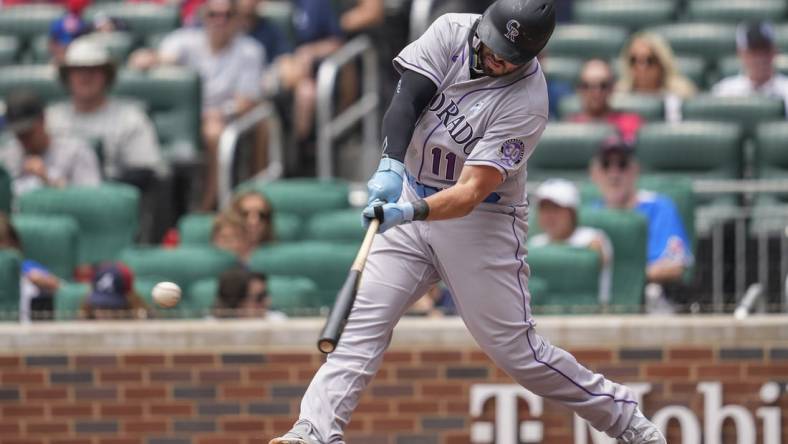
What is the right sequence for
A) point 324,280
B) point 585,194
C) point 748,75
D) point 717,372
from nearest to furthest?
point 717,372
point 324,280
point 585,194
point 748,75

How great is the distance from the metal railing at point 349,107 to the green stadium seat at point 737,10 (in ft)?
7.52

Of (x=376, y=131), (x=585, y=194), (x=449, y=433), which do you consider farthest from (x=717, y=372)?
(x=376, y=131)

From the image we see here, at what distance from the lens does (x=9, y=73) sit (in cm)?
1127

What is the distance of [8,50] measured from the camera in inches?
484

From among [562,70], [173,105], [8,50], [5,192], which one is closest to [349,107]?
[173,105]

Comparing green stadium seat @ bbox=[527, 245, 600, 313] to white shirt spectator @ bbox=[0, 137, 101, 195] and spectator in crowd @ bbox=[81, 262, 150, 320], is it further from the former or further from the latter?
white shirt spectator @ bbox=[0, 137, 101, 195]

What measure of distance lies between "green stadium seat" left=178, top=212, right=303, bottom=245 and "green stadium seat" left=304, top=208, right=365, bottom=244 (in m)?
0.15

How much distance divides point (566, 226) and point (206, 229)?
1989mm

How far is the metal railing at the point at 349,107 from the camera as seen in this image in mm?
10750

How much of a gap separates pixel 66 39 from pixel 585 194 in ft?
14.5

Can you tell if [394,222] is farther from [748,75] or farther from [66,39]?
[66,39]

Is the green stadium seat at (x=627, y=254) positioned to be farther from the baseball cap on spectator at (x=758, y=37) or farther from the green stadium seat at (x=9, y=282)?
the green stadium seat at (x=9, y=282)

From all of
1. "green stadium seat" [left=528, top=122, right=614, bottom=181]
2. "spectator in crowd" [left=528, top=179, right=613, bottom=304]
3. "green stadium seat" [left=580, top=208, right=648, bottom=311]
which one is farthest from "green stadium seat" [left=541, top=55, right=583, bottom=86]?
"green stadium seat" [left=580, top=208, right=648, bottom=311]

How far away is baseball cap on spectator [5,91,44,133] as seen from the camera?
960cm
